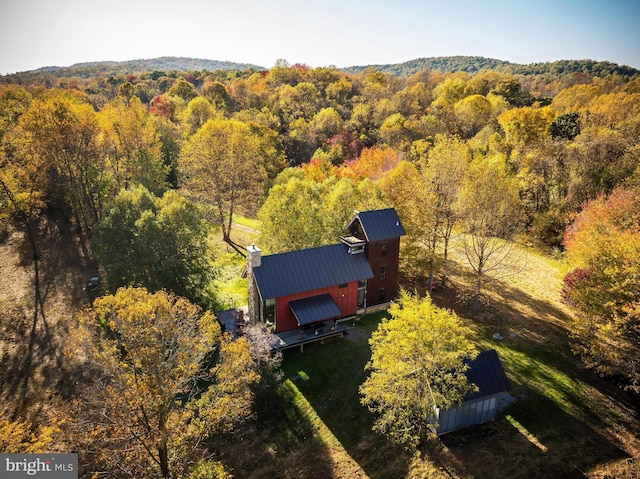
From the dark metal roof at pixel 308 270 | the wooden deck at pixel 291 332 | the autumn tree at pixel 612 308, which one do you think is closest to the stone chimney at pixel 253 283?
the dark metal roof at pixel 308 270

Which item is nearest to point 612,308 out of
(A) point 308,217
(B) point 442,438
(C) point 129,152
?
(B) point 442,438

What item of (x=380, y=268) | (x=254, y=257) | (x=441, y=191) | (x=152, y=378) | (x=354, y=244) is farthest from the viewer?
(x=441, y=191)

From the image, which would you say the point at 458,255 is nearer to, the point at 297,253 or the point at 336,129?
the point at 297,253

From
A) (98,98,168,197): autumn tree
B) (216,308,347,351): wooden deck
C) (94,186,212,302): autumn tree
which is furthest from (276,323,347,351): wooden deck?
(98,98,168,197): autumn tree

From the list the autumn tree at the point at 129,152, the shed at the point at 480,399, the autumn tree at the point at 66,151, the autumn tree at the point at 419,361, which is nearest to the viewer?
the autumn tree at the point at 419,361

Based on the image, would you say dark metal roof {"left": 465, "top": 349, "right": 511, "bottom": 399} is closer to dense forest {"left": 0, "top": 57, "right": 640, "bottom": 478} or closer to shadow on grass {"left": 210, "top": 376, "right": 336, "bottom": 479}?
dense forest {"left": 0, "top": 57, "right": 640, "bottom": 478}

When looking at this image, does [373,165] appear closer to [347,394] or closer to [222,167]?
[222,167]

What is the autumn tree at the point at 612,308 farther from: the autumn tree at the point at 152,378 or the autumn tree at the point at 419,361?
the autumn tree at the point at 152,378
